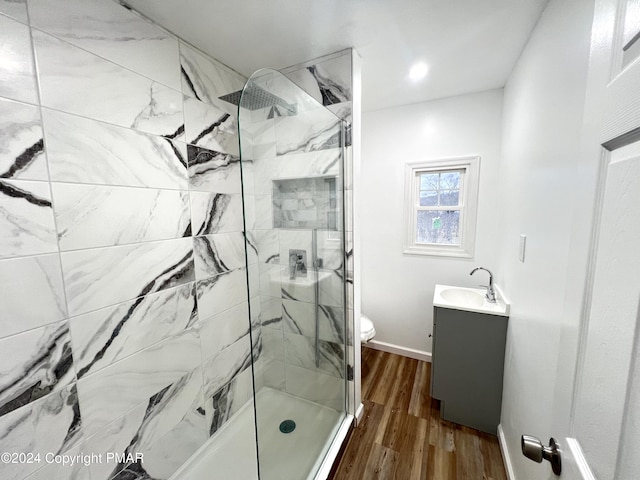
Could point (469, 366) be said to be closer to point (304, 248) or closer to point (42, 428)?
point (304, 248)

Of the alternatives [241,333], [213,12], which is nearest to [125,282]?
[241,333]

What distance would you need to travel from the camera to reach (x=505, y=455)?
1.48 m

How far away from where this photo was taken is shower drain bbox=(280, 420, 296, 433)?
1390mm

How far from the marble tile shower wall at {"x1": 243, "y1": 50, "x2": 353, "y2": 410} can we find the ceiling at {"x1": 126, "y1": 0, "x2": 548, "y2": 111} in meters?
0.19

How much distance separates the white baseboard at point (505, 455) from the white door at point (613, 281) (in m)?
1.27

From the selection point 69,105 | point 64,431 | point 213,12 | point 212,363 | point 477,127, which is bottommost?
point 212,363

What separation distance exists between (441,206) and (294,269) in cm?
160

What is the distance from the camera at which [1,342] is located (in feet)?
2.76

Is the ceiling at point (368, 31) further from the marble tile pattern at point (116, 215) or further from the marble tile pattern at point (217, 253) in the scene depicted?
the marble tile pattern at point (217, 253)

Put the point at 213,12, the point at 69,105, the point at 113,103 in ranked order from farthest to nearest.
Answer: the point at 213,12
the point at 113,103
the point at 69,105

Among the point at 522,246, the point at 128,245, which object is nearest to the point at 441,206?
the point at 522,246

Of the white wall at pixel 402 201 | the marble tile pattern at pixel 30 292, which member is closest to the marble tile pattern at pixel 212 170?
the marble tile pattern at pixel 30 292

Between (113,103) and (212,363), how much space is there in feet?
5.08

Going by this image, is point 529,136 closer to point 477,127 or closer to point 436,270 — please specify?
point 477,127
